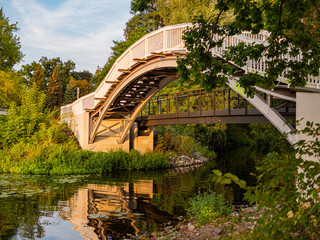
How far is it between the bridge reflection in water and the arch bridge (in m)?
4.25

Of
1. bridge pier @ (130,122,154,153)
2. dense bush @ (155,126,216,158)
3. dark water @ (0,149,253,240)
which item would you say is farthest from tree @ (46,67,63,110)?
dark water @ (0,149,253,240)

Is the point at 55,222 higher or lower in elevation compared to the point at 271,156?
lower

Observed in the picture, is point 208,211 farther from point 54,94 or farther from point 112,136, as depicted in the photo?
point 54,94

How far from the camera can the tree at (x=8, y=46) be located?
3173 cm

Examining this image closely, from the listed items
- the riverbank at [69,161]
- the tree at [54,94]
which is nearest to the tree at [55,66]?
the tree at [54,94]

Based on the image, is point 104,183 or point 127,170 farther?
point 127,170

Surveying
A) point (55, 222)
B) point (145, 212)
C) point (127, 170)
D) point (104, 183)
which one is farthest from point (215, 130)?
point (55, 222)

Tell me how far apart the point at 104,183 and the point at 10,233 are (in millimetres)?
7272

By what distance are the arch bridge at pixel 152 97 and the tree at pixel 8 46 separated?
12.0 m

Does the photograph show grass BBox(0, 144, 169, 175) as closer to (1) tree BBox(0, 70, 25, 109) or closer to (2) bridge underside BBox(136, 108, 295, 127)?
(2) bridge underside BBox(136, 108, 295, 127)

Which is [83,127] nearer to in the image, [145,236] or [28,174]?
[28,174]

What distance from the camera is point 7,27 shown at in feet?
106

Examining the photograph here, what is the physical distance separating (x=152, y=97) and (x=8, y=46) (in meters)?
19.4

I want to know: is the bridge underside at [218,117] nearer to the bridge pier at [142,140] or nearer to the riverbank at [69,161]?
the bridge pier at [142,140]
